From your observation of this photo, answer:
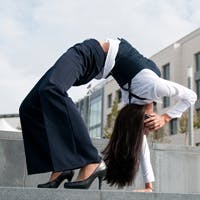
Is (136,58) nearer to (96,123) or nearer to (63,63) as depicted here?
(63,63)

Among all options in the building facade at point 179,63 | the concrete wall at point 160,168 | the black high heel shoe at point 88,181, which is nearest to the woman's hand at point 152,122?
the black high heel shoe at point 88,181

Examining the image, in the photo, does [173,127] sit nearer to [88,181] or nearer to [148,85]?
[148,85]

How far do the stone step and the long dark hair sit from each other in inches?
34.6

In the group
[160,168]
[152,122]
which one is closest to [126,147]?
[152,122]

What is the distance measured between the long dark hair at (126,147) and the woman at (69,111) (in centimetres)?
3

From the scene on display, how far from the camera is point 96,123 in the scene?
201 feet

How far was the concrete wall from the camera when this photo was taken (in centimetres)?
591

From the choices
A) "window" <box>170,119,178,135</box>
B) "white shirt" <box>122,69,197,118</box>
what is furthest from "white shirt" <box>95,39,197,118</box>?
"window" <box>170,119,178,135</box>

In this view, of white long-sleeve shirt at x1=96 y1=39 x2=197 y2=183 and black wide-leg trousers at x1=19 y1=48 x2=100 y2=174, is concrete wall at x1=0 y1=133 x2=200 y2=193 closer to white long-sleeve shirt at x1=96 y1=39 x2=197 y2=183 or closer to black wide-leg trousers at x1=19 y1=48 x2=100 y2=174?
white long-sleeve shirt at x1=96 y1=39 x2=197 y2=183

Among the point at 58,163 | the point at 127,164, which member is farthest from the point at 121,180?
the point at 58,163

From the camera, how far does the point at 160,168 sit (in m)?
6.52

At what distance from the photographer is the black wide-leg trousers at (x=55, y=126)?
326cm

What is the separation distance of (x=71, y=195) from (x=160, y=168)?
383 cm

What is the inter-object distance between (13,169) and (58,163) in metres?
2.81
